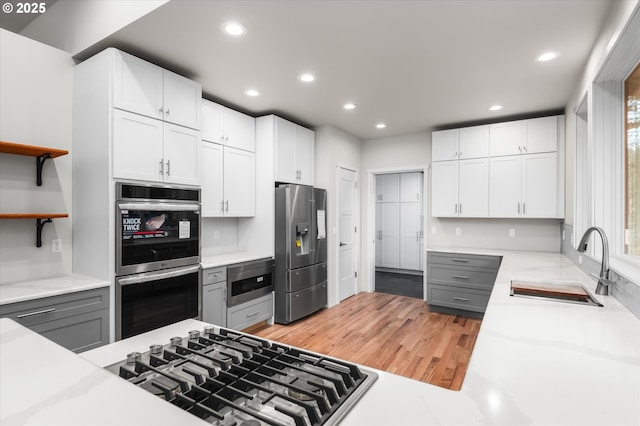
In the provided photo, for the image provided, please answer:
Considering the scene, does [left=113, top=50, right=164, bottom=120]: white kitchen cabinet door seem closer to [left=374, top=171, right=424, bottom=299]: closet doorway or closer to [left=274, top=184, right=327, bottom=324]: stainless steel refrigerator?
[left=274, top=184, right=327, bottom=324]: stainless steel refrigerator

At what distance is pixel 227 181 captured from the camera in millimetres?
3711

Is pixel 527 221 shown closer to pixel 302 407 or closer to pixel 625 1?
pixel 625 1

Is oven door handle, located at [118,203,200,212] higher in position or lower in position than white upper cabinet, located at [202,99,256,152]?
lower

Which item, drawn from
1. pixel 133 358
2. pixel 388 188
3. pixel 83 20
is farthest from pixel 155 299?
pixel 388 188

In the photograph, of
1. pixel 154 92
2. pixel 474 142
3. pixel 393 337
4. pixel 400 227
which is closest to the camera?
pixel 154 92

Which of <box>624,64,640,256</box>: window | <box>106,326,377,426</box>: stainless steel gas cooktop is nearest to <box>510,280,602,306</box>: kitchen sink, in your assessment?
<box>624,64,640,256</box>: window

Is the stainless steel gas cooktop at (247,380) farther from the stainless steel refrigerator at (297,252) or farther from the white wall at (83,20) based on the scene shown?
the stainless steel refrigerator at (297,252)

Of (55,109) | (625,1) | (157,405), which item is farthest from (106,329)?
(625,1)

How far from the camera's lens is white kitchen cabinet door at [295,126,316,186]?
436 cm

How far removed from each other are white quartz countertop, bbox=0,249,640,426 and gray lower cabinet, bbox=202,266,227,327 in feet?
6.43

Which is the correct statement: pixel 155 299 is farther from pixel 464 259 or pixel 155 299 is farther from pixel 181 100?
pixel 464 259

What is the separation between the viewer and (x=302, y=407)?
66 cm

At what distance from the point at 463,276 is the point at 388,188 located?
10.9 ft

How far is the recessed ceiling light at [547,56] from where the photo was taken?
8.43 feet
